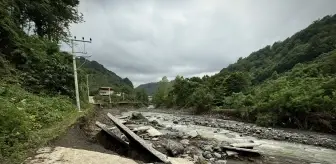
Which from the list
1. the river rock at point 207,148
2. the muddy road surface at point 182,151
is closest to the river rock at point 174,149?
the muddy road surface at point 182,151

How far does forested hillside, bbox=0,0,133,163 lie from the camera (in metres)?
7.12

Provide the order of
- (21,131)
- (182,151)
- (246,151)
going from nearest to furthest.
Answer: (21,131), (182,151), (246,151)

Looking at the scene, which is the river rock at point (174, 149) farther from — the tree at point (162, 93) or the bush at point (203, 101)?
the tree at point (162, 93)

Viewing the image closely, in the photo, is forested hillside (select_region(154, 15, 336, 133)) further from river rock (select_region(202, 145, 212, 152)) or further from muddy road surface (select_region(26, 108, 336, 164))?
river rock (select_region(202, 145, 212, 152))

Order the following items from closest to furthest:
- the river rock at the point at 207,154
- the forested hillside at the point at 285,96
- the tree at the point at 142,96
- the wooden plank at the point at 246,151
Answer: the river rock at the point at 207,154 → the wooden plank at the point at 246,151 → the forested hillside at the point at 285,96 → the tree at the point at 142,96

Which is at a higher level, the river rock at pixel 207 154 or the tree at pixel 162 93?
the tree at pixel 162 93

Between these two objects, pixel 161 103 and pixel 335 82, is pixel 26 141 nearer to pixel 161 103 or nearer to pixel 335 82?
pixel 335 82

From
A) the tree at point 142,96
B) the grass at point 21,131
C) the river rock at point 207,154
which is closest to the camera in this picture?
the grass at point 21,131

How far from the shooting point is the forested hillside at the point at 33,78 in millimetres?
7117

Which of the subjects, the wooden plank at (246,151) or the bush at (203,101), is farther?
the bush at (203,101)

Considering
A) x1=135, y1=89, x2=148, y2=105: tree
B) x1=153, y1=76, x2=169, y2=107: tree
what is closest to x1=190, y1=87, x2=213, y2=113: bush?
x1=153, y1=76, x2=169, y2=107: tree

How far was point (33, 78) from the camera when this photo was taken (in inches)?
615

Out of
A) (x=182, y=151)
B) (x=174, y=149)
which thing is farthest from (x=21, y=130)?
(x=182, y=151)

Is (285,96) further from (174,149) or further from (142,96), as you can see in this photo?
(142,96)
